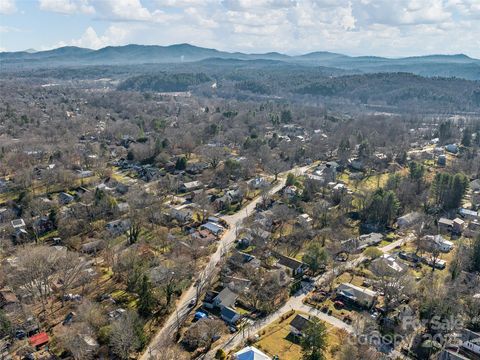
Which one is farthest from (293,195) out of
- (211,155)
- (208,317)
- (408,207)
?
(208,317)

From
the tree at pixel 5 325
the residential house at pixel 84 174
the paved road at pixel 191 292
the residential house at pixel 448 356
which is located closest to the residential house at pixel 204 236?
the paved road at pixel 191 292

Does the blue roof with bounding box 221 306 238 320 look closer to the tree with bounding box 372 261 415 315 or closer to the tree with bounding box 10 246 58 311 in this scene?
the tree with bounding box 372 261 415 315

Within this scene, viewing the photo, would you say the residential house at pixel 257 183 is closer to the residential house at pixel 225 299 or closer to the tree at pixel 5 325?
the residential house at pixel 225 299

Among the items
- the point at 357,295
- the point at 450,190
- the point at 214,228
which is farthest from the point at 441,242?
the point at 214,228

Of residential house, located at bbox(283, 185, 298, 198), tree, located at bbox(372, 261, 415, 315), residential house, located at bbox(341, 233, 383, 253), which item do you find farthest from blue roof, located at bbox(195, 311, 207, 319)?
residential house, located at bbox(283, 185, 298, 198)

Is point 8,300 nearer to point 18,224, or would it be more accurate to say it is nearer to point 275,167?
point 18,224

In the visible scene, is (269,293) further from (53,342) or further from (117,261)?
(53,342)
